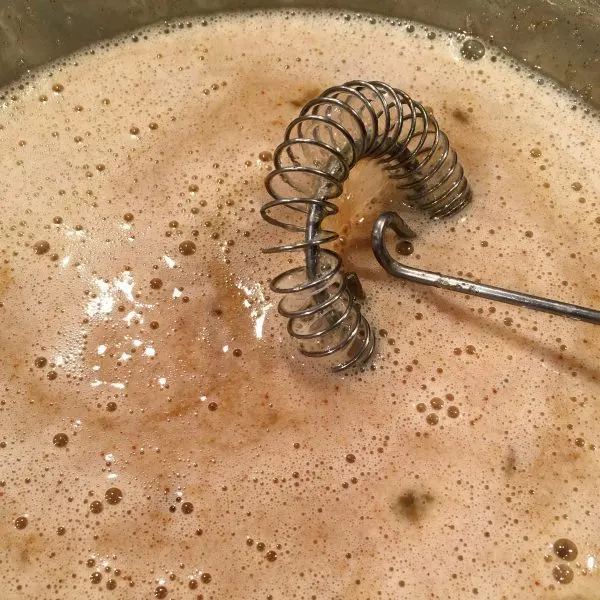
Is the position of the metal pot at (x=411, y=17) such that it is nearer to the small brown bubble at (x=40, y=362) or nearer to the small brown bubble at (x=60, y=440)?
the small brown bubble at (x=40, y=362)

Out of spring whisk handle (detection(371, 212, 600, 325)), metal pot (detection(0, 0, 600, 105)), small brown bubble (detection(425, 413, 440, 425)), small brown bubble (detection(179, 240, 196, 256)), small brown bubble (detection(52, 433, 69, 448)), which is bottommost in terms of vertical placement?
small brown bubble (detection(425, 413, 440, 425))

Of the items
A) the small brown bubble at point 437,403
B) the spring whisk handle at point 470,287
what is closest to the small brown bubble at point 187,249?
the spring whisk handle at point 470,287

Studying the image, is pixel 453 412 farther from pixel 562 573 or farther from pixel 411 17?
pixel 411 17

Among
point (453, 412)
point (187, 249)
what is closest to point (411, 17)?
point (187, 249)

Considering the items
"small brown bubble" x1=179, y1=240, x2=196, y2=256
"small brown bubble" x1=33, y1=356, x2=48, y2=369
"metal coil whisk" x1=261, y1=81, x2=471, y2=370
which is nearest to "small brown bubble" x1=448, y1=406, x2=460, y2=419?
"metal coil whisk" x1=261, y1=81, x2=471, y2=370

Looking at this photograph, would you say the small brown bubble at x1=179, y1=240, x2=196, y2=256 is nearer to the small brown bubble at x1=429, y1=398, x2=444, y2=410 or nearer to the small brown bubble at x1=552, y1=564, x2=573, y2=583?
the small brown bubble at x1=429, y1=398, x2=444, y2=410

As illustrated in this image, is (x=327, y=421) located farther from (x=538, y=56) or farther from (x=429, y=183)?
(x=538, y=56)

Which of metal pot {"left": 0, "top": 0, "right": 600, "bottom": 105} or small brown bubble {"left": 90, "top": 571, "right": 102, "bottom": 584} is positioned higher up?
metal pot {"left": 0, "top": 0, "right": 600, "bottom": 105}

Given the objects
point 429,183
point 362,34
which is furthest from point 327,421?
point 362,34
